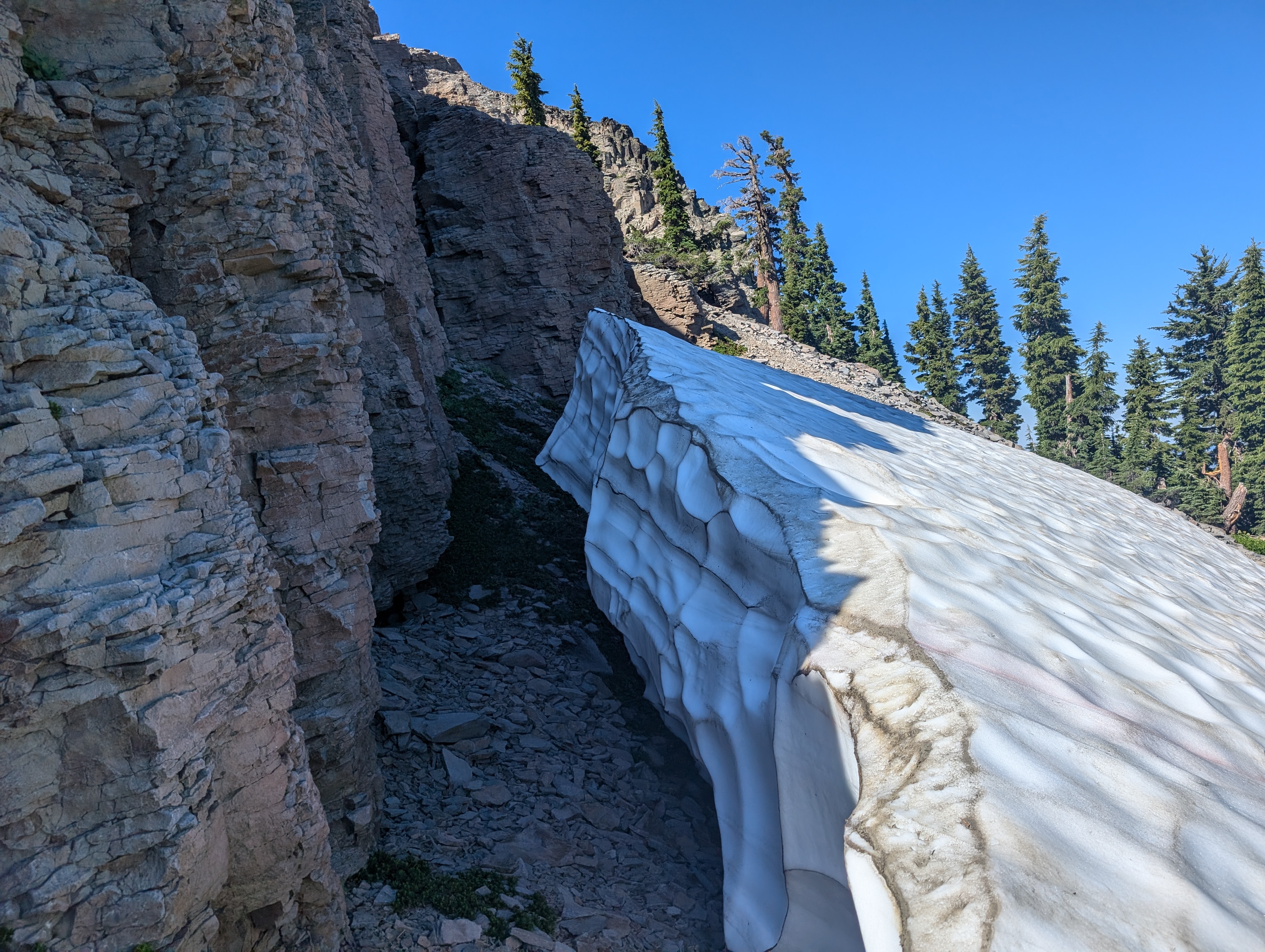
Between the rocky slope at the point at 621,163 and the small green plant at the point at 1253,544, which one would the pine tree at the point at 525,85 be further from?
the small green plant at the point at 1253,544

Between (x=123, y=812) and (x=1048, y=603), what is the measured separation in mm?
5342

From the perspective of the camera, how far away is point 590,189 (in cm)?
1875

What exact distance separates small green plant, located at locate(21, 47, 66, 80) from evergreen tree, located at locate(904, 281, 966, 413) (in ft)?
133

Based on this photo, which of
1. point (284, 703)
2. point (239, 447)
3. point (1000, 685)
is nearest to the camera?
point (1000, 685)

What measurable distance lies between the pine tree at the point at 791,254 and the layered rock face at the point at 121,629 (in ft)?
94.8

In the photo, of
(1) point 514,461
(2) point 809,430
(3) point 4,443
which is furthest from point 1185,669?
(1) point 514,461

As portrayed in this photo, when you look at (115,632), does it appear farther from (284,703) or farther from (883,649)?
(883,649)

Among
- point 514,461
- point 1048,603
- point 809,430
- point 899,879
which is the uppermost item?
point 809,430

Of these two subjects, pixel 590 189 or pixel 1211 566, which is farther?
pixel 590 189

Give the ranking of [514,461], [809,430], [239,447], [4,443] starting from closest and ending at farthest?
[4,443], [239,447], [809,430], [514,461]

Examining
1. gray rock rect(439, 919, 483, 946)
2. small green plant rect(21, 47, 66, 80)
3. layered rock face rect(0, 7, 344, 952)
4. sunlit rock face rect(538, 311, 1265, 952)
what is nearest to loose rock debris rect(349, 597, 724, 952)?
gray rock rect(439, 919, 483, 946)

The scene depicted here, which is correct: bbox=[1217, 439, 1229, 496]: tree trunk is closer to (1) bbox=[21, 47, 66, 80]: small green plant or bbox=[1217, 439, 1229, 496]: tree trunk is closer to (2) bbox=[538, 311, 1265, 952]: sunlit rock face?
(2) bbox=[538, 311, 1265, 952]: sunlit rock face

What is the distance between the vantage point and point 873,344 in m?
41.7

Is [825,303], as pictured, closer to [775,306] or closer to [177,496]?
[775,306]
